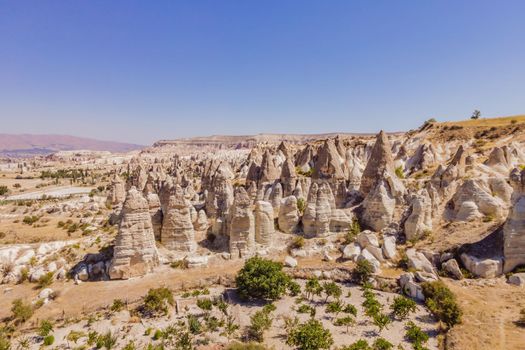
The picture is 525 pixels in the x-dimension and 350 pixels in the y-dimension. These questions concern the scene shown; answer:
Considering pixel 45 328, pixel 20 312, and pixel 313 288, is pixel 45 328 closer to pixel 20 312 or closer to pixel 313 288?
pixel 20 312

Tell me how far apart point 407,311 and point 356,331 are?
12.4ft

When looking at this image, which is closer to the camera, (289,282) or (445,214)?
(289,282)

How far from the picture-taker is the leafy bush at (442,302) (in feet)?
58.5

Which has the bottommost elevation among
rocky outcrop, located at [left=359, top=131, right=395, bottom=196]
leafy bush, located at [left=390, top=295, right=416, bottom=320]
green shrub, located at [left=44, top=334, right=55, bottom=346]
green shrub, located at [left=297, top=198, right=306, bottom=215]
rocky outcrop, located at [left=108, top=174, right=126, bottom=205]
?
green shrub, located at [left=44, top=334, right=55, bottom=346]

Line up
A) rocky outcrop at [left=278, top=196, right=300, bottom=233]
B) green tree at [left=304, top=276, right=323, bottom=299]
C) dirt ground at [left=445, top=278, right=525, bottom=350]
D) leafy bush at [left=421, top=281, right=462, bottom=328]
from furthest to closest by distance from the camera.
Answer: rocky outcrop at [left=278, top=196, right=300, bottom=233] → green tree at [left=304, top=276, right=323, bottom=299] → leafy bush at [left=421, top=281, right=462, bottom=328] → dirt ground at [left=445, top=278, right=525, bottom=350]

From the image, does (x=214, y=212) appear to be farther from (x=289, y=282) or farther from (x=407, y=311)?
(x=407, y=311)

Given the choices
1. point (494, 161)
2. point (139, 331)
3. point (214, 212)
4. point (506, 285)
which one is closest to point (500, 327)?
point (506, 285)

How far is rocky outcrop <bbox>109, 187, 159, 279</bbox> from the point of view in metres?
23.5

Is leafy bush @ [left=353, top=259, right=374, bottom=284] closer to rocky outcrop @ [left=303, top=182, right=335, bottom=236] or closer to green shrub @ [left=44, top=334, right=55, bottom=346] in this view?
rocky outcrop @ [left=303, top=182, right=335, bottom=236]

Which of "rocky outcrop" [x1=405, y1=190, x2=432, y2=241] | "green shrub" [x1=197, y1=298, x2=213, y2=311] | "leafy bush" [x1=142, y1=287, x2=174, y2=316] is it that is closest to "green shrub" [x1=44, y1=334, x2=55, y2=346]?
"leafy bush" [x1=142, y1=287, x2=174, y2=316]

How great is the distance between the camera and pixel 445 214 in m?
29.7

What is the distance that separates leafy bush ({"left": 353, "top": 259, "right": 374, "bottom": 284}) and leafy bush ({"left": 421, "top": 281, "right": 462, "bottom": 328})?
3843 mm

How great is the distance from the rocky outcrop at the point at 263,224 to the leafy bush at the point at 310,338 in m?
11.7

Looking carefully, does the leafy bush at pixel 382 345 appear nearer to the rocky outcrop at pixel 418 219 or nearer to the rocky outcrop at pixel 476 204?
the rocky outcrop at pixel 418 219
